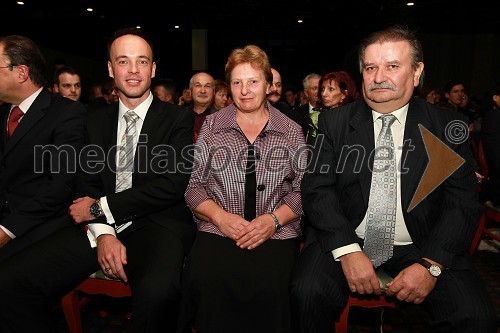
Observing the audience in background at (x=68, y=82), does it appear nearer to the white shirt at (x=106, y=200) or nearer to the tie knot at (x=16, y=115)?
the tie knot at (x=16, y=115)

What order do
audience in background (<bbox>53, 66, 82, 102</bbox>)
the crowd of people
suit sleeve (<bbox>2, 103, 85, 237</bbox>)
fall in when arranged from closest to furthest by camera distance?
the crowd of people → suit sleeve (<bbox>2, 103, 85, 237</bbox>) → audience in background (<bbox>53, 66, 82, 102</bbox>)

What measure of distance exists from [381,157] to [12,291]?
1.96 m

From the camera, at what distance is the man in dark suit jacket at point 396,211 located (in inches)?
70.1

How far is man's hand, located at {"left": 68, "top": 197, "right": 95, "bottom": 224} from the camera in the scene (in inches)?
83.6

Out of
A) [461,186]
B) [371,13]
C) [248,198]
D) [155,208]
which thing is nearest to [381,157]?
[461,186]

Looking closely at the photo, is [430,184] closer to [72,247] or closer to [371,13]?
[72,247]

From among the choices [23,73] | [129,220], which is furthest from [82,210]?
[23,73]

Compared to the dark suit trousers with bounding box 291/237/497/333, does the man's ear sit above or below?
above

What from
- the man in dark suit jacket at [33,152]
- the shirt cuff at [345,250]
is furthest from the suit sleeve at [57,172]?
the shirt cuff at [345,250]

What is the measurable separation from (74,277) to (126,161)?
688mm

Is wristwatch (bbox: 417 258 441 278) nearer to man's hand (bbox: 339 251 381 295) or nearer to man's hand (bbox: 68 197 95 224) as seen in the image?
man's hand (bbox: 339 251 381 295)

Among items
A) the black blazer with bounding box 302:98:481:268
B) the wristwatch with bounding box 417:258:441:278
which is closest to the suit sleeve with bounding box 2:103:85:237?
the black blazer with bounding box 302:98:481:268

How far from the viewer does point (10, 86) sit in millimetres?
2316

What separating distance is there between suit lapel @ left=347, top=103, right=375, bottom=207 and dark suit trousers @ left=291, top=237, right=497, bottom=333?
37 cm
